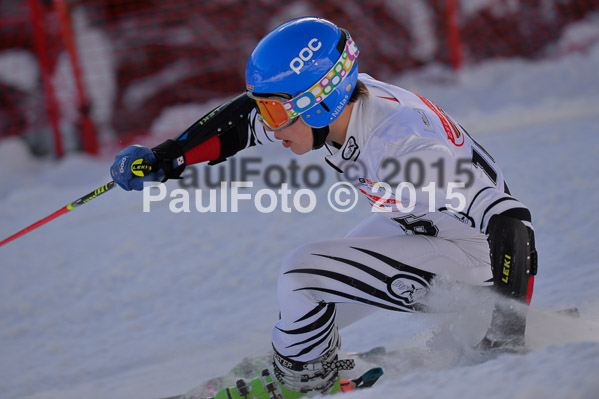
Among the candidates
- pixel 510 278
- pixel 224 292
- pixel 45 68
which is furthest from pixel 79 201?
pixel 45 68

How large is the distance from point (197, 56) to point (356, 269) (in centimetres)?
497

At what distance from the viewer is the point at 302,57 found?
6.84 feet

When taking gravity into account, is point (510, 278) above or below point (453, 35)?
below

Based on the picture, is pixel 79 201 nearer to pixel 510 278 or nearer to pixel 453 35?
pixel 510 278

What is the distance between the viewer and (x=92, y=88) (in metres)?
6.56

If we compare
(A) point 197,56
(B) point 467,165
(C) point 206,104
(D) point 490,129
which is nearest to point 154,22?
(A) point 197,56

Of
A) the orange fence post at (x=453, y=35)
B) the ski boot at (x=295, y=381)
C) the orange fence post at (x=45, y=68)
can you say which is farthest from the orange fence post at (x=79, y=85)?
the ski boot at (x=295, y=381)

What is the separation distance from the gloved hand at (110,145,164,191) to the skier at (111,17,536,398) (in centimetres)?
63

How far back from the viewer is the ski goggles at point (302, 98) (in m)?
2.12

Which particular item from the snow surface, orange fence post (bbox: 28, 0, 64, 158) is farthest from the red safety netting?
the snow surface

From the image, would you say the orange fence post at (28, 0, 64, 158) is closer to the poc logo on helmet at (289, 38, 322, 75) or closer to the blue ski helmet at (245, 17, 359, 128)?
the blue ski helmet at (245, 17, 359, 128)

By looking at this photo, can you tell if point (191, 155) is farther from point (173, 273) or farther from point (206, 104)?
point (206, 104)

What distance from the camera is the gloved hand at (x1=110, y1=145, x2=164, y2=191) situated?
2.57 metres

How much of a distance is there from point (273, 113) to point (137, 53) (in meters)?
4.88
